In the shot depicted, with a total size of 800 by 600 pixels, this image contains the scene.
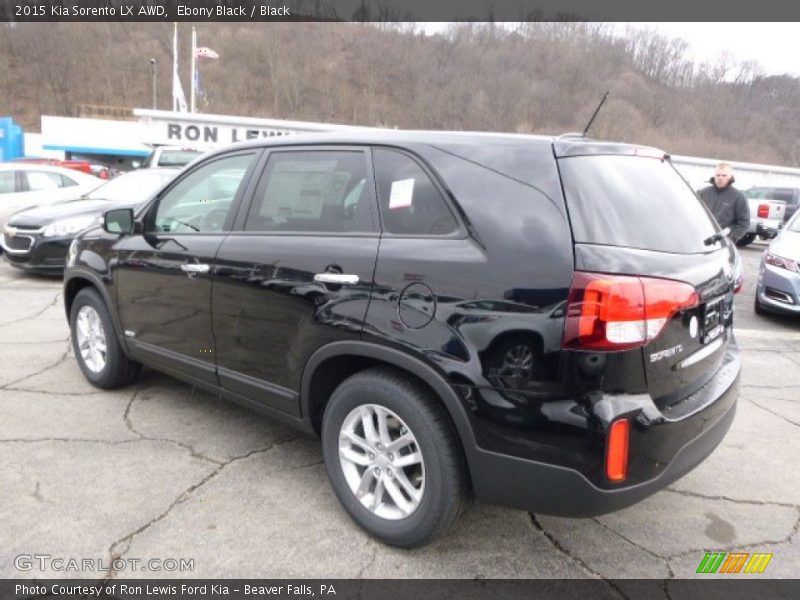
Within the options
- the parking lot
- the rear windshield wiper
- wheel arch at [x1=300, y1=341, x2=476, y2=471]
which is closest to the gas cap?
wheel arch at [x1=300, y1=341, x2=476, y2=471]

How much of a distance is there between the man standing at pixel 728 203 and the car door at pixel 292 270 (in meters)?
5.45

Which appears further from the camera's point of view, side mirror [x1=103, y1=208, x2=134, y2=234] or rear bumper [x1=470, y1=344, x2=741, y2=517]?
side mirror [x1=103, y1=208, x2=134, y2=234]

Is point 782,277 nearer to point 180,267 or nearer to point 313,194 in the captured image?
point 313,194

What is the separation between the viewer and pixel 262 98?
311 feet

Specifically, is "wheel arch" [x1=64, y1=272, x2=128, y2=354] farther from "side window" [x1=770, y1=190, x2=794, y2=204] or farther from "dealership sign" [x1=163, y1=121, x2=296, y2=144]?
"side window" [x1=770, y1=190, x2=794, y2=204]

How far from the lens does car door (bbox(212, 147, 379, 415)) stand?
8.61 ft

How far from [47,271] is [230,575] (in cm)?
712

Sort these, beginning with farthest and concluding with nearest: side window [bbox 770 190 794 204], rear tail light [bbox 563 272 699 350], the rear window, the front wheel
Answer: side window [bbox 770 190 794 204], the front wheel, the rear window, rear tail light [bbox 563 272 699 350]

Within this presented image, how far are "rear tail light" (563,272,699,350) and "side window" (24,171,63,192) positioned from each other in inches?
443

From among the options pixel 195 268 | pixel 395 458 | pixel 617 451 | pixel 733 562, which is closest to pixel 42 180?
pixel 195 268

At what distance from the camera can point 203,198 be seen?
12.0 feet

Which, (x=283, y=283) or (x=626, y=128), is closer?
(x=283, y=283)

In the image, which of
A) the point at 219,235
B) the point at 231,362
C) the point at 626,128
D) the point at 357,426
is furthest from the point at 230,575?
the point at 626,128

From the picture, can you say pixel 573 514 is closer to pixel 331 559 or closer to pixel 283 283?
pixel 331 559
